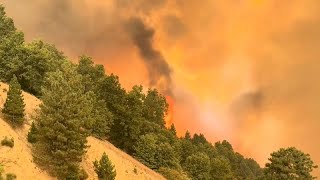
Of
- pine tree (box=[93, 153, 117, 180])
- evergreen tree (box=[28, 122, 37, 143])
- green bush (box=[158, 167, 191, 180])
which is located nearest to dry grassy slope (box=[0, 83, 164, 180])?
evergreen tree (box=[28, 122, 37, 143])

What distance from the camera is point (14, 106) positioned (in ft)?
216

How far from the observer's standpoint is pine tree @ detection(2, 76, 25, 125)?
65062 millimetres

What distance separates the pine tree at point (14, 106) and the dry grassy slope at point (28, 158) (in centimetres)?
169

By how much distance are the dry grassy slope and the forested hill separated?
143 cm

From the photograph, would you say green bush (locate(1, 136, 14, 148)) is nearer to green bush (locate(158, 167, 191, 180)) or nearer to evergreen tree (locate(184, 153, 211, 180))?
green bush (locate(158, 167, 191, 180))

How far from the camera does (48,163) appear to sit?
63.8 meters

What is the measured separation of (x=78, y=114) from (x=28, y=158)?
8.55 m

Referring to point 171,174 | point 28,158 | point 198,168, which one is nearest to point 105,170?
point 28,158

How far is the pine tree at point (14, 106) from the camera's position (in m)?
65.1

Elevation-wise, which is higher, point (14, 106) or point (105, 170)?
point (14, 106)

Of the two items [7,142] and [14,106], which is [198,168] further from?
[7,142]

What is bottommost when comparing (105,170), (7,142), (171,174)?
(7,142)

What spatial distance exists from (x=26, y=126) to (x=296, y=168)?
60.6 metres

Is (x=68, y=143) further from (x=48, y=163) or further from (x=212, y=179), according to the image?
(x=212, y=179)
